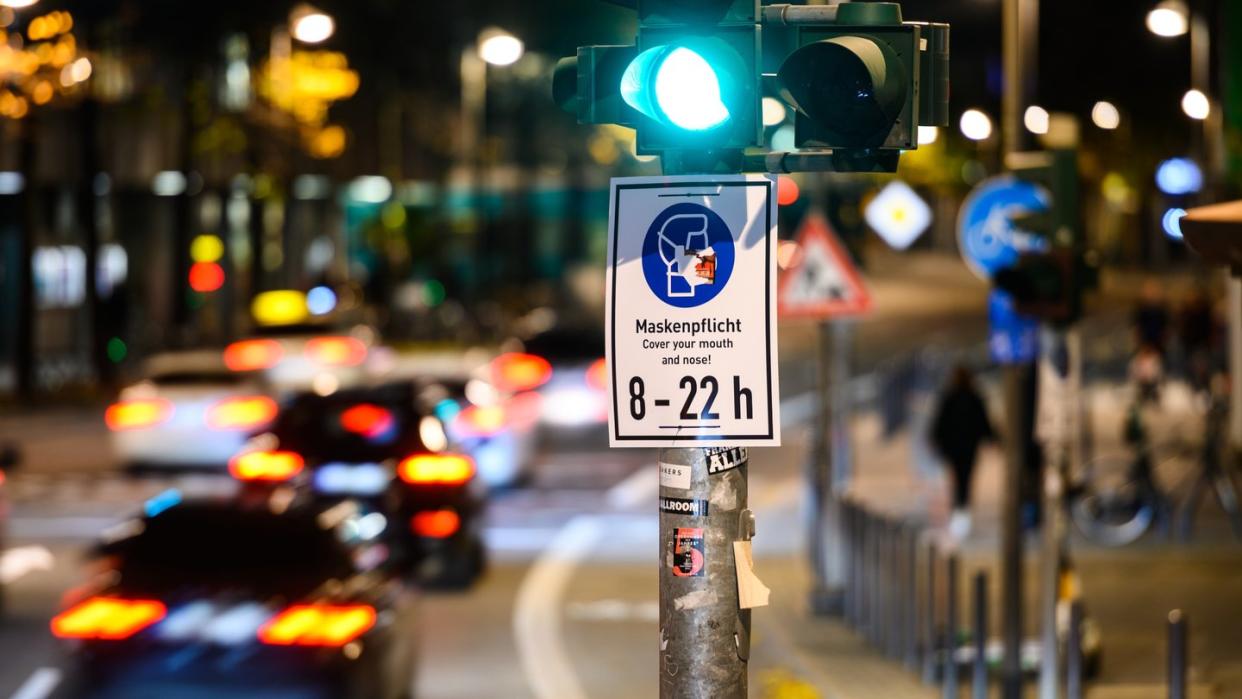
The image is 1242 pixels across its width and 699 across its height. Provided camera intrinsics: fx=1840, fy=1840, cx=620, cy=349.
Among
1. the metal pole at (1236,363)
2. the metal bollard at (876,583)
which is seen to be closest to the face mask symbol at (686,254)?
the metal bollard at (876,583)

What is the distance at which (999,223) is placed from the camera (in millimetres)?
11289

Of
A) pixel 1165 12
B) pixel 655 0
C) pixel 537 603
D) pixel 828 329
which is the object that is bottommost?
pixel 537 603

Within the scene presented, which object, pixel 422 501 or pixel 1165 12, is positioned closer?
pixel 422 501

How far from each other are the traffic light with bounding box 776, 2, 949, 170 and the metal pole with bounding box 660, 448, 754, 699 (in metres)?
1.02

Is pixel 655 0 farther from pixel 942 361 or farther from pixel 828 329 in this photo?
pixel 942 361

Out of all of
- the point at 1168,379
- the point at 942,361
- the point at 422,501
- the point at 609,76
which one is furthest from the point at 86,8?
the point at 609,76

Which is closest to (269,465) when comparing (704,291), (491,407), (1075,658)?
(491,407)

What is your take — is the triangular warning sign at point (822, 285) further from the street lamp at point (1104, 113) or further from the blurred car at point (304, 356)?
the street lamp at point (1104, 113)

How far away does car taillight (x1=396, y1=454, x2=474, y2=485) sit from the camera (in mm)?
14562

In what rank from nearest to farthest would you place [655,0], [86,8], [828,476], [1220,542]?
[655,0] → [828,476] → [1220,542] → [86,8]

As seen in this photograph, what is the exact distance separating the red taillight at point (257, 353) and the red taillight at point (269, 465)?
12294mm

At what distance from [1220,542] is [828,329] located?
16.2ft

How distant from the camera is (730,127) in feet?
16.7

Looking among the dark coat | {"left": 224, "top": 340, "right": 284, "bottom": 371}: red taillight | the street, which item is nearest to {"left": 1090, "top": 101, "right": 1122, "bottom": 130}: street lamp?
the street
